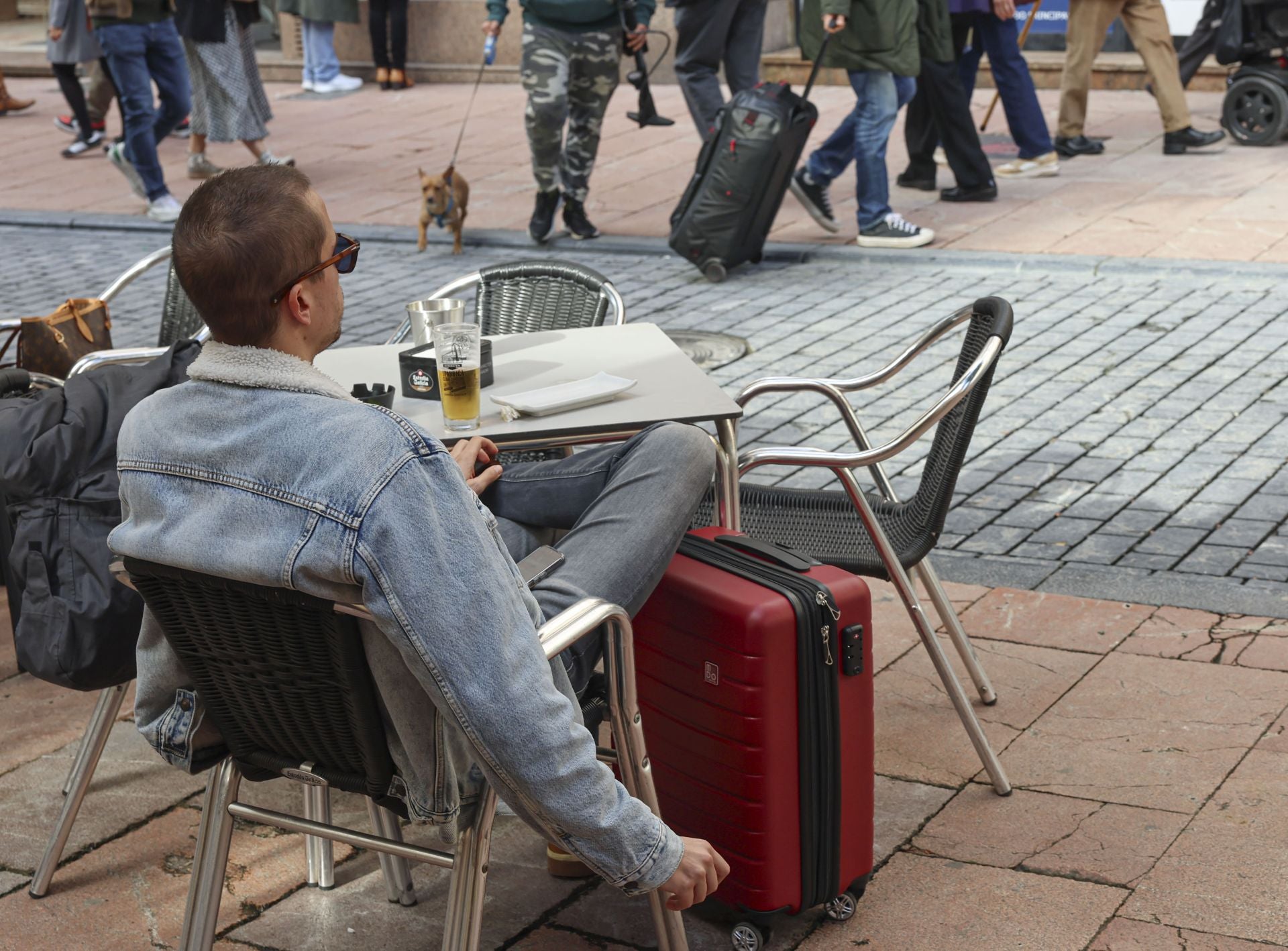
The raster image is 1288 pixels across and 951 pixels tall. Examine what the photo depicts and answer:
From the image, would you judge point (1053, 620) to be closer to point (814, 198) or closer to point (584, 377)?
point (584, 377)

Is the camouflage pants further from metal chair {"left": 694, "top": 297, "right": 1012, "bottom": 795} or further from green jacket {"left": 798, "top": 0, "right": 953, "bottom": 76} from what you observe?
metal chair {"left": 694, "top": 297, "right": 1012, "bottom": 795}

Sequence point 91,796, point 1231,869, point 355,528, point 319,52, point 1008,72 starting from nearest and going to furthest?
1. point 355,528
2. point 1231,869
3. point 91,796
4. point 1008,72
5. point 319,52

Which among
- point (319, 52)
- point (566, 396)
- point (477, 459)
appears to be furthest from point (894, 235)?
point (319, 52)

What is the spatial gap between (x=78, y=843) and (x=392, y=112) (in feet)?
36.7

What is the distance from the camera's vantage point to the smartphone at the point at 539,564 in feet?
8.17

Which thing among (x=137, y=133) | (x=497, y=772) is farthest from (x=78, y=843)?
(x=137, y=133)

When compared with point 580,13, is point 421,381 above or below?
below

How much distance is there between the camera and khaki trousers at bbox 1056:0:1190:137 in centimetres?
941

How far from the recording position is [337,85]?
15125 millimetres

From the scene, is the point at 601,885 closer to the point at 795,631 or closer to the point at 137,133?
the point at 795,631

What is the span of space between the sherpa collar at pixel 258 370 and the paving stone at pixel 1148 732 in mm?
1868

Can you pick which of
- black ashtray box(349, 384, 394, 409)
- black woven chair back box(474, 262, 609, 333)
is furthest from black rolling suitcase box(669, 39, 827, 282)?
black ashtray box(349, 384, 394, 409)

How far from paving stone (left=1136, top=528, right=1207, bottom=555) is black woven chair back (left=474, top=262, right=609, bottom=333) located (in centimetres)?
170

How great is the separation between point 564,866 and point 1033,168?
7356 mm
